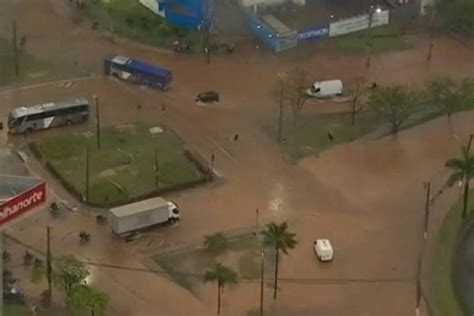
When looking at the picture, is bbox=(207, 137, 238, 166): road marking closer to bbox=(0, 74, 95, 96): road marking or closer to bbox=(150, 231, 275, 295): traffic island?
bbox=(150, 231, 275, 295): traffic island

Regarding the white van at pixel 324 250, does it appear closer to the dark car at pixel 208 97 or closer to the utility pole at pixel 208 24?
the dark car at pixel 208 97

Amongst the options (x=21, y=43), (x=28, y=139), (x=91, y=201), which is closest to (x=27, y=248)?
(x=91, y=201)

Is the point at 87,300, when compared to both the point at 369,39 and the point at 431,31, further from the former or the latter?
the point at 431,31

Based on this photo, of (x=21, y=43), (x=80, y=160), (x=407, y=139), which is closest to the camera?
(x=80, y=160)

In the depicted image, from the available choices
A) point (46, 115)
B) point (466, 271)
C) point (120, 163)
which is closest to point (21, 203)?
point (120, 163)

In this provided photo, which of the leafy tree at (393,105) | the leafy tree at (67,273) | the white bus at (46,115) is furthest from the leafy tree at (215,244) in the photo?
the leafy tree at (393,105)

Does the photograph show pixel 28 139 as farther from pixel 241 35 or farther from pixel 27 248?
pixel 241 35
